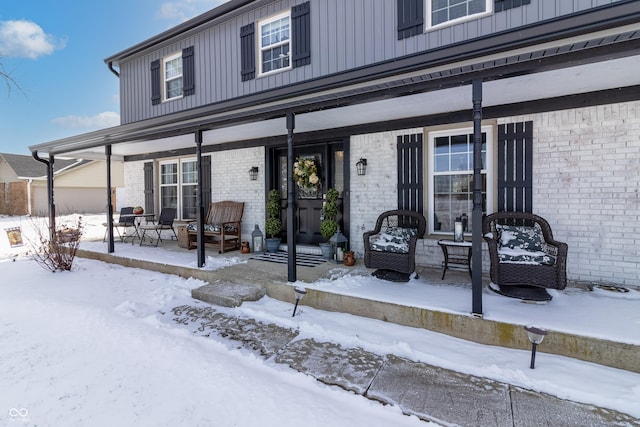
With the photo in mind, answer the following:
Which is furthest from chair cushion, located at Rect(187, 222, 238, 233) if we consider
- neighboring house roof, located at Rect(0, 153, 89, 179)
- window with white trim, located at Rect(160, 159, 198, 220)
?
neighboring house roof, located at Rect(0, 153, 89, 179)

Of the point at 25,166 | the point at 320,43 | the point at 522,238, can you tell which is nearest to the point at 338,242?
the point at 522,238

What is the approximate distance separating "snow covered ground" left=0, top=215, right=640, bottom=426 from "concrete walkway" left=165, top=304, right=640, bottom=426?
100mm

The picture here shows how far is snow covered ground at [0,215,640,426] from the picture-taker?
2078 millimetres

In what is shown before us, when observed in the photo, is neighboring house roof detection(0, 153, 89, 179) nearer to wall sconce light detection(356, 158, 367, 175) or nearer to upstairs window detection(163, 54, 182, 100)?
upstairs window detection(163, 54, 182, 100)

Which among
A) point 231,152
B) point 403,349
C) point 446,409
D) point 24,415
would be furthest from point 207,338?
point 231,152

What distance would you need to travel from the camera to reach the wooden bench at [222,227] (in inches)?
254

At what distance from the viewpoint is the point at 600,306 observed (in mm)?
3150

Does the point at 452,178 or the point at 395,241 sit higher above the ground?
the point at 452,178

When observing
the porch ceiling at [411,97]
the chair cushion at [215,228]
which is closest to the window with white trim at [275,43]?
the porch ceiling at [411,97]

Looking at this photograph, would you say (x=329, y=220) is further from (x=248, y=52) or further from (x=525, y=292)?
(x=248, y=52)

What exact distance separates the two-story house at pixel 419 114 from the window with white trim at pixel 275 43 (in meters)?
0.03

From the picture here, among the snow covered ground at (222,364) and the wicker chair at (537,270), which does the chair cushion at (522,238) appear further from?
the snow covered ground at (222,364)

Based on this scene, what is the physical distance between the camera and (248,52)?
23.3 feet

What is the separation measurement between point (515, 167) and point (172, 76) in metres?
8.40
